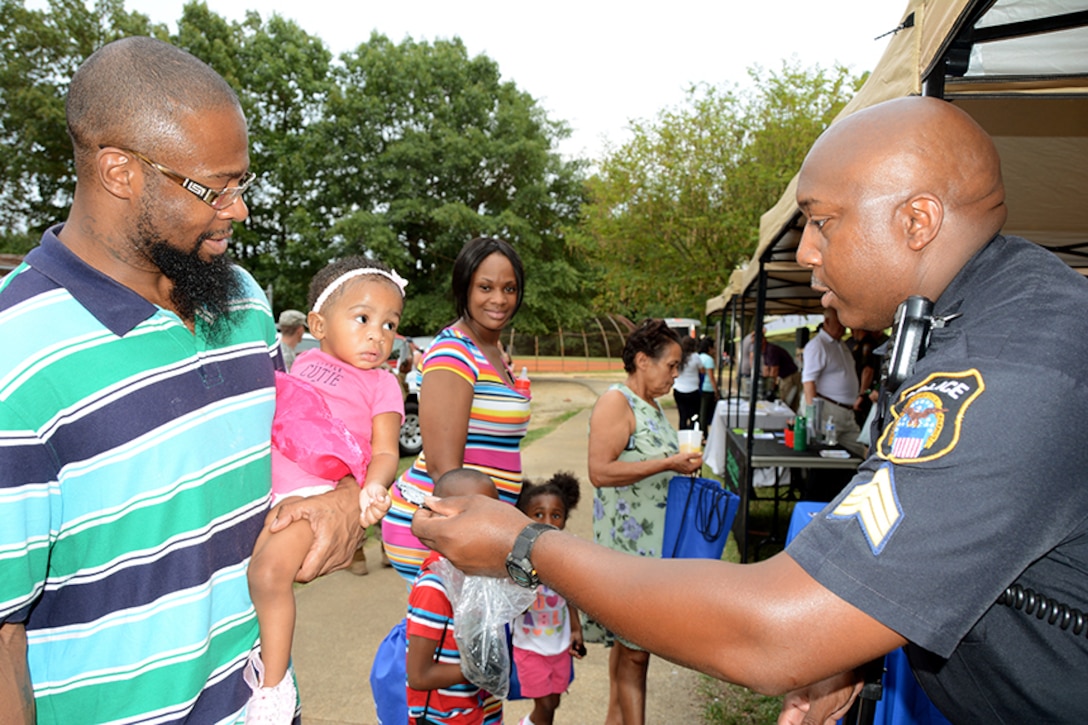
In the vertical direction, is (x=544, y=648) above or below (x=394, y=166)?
below

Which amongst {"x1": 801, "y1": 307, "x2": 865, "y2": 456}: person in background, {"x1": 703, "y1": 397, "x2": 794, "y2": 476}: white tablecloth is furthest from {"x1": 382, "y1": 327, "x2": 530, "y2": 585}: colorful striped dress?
{"x1": 703, "y1": 397, "x2": 794, "y2": 476}: white tablecloth

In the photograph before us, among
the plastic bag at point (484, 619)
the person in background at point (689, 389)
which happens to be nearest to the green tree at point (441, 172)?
the person in background at point (689, 389)

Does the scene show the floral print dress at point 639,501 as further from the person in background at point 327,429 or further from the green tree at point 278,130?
the green tree at point 278,130

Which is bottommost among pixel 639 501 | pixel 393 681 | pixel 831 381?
pixel 393 681

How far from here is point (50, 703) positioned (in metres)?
1.32

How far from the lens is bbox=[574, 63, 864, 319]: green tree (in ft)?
50.3

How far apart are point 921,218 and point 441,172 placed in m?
25.5

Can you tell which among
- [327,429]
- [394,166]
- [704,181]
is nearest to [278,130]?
[394,166]

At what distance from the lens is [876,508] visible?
1108 mm

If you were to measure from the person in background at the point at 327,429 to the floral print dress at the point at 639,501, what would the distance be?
5.30 ft

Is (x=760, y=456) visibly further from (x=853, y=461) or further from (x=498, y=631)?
(x=498, y=631)

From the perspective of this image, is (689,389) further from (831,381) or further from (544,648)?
(544,648)

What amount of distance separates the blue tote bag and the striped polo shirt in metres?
2.41

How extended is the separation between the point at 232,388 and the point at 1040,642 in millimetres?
1768
